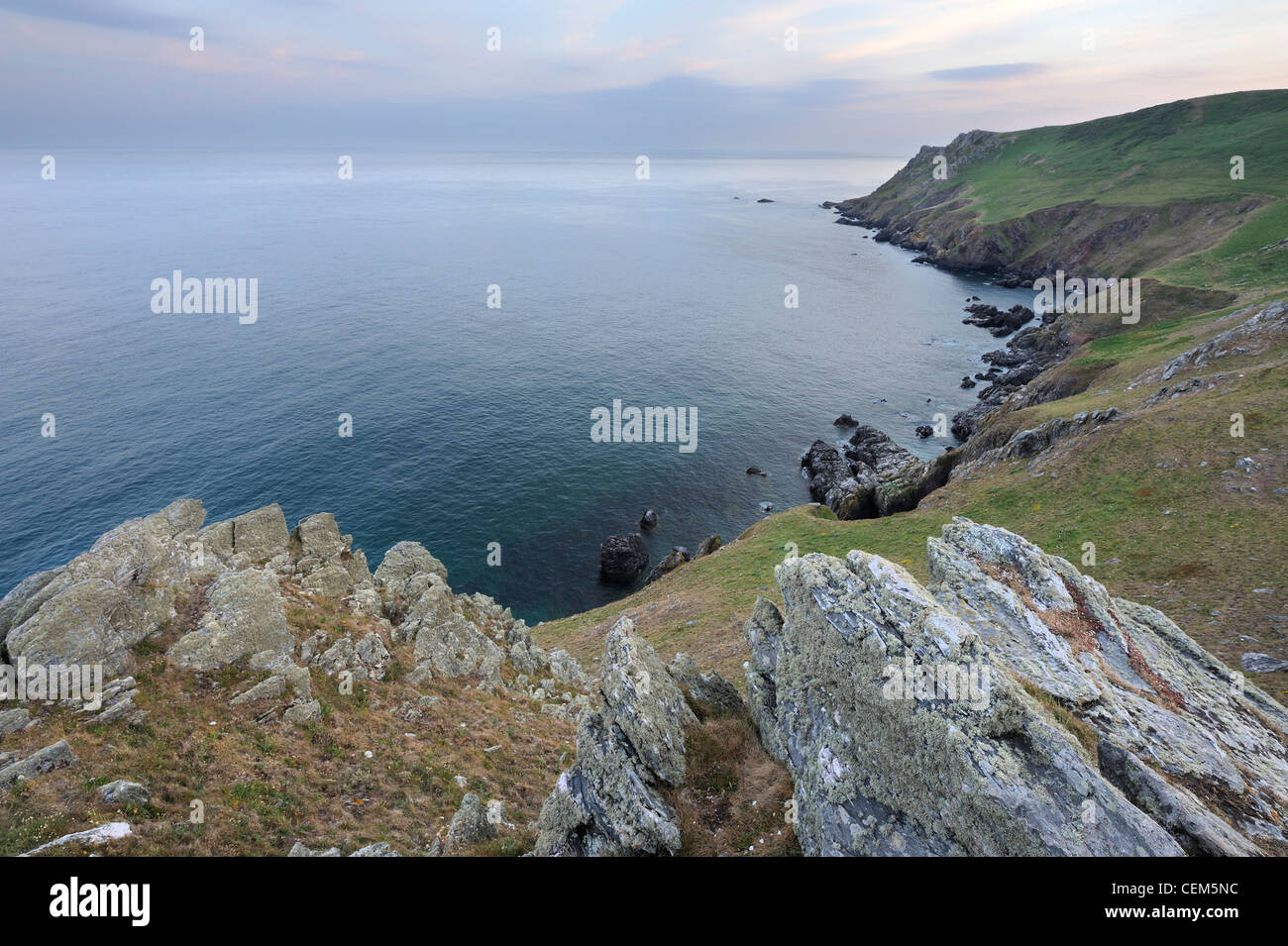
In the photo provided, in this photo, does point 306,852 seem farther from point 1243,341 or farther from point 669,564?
point 1243,341

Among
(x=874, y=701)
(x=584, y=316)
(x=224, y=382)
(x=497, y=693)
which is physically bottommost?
(x=497, y=693)

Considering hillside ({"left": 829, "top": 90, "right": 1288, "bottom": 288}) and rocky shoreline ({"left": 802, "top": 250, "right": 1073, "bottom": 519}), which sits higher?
hillside ({"left": 829, "top": 90, "right": 1288, "bottom": 288})

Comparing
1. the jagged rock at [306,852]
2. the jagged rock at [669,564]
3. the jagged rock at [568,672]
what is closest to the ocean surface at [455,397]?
the jagged rock at [669,564]

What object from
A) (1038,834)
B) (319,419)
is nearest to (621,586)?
(1038,834)

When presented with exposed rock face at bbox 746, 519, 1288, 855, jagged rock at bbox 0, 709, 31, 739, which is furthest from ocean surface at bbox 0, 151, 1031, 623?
exposed rock face at bbox 746, 519, 1288, 855

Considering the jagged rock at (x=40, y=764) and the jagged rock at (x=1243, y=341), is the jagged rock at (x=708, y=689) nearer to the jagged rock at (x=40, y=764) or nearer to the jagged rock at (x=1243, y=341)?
the jagged rock at (x=40, y=764)

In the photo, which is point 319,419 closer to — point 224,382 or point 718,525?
point 224,382
